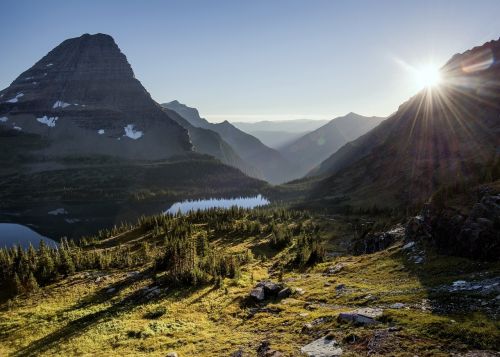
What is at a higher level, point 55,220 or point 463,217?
point 463,217

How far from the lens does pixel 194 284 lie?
46.7 m

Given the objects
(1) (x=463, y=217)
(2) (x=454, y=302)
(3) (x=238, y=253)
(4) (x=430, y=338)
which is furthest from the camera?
(3) (x=238, y=253)

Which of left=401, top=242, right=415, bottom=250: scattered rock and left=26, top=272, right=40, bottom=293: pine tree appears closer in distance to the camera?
left=401, top=242, right=415, bottom=250: scattered rock

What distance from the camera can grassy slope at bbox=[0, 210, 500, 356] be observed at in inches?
844

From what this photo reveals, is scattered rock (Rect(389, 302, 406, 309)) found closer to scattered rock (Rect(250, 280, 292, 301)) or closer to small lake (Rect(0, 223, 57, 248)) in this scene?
scattered rock (Rect(250, 280, 292, 301))

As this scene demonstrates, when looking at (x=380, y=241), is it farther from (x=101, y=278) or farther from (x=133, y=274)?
(x=101, y=278)

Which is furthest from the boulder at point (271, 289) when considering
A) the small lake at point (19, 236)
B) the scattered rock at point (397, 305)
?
the small lake at point (19, 236)

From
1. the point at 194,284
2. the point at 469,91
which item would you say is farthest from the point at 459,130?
the point at 194,284

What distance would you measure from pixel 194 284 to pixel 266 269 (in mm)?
13462

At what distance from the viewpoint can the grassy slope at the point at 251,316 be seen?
2144 cm

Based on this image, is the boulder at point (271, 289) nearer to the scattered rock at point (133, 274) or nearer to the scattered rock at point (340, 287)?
the scattered rock at point (340, 287)

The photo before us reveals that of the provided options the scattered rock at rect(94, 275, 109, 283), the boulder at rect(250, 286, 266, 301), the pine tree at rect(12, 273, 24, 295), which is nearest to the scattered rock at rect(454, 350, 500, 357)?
→ the boulder at rect(250, 286, 266, 301)

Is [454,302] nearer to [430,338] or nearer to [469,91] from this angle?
[430,338]

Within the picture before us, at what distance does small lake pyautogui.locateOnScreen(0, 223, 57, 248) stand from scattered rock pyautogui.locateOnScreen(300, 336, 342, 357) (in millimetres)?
124990
